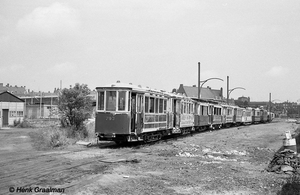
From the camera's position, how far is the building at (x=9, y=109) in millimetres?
32719

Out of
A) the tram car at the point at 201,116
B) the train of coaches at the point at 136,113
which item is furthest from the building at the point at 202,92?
the train of coaches at the point at 136,113

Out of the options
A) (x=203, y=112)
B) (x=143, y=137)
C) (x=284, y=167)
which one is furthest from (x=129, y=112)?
(x=203, y=112)

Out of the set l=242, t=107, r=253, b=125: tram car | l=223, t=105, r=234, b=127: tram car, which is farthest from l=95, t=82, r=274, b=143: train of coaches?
l=242, t=107, r=253, b=125: tram car

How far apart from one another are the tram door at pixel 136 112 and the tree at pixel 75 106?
5.08 metres

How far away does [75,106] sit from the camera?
19.9m

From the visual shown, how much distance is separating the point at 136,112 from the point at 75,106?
5.51 m

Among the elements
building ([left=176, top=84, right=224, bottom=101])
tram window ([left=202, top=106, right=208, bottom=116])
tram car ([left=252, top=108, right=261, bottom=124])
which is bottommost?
tram car ([left=252, top=108, right=261, bottom=124])

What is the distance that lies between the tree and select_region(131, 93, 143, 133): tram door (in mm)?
5079

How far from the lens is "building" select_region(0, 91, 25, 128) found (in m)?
32.7

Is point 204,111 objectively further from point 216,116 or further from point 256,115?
point 256,115

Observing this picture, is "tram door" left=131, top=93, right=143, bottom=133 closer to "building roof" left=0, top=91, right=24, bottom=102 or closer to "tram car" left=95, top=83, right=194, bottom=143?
"tram car" left=95, top=83, right=194, bottom=143

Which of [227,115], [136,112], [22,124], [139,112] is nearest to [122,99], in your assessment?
[136,112]

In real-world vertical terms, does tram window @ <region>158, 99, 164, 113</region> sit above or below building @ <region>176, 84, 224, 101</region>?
below

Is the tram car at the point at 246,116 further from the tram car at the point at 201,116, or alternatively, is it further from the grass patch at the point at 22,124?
the grass patch at the point at 22,124
